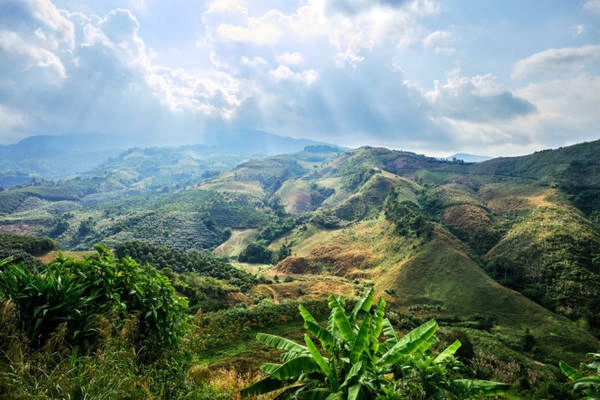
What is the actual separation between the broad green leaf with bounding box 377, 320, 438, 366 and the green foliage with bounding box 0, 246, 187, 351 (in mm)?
4700

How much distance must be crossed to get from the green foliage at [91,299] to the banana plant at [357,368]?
2.80 metres

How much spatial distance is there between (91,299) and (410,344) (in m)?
5.72

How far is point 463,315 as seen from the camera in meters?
33.8

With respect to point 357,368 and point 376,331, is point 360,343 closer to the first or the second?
point 357,368

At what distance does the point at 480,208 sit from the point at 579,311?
37.8 m

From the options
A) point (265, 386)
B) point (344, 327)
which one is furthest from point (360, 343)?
point (265, 386)

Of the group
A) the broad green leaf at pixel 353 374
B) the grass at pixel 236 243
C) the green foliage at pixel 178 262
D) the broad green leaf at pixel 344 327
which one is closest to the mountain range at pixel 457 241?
the grass at pixel 236 243

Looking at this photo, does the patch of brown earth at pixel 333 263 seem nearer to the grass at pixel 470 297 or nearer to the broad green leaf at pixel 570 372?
the grass at pixel 470 297

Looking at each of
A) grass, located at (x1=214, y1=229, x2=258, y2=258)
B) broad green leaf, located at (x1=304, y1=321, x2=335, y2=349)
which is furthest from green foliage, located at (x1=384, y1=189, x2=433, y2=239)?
broad green leaf, located at (x1=304, y1=321, x2=335, y2=349)

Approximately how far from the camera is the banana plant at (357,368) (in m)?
3.73

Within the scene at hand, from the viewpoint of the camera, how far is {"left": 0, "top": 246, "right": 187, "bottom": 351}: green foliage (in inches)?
189

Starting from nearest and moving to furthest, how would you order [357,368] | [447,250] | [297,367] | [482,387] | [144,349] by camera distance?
[357,368] → [482,387] → [297,367] → [144,349] → [447,250]

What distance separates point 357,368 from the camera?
3.67 metres

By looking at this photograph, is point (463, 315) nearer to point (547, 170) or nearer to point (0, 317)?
point (0, 317)
